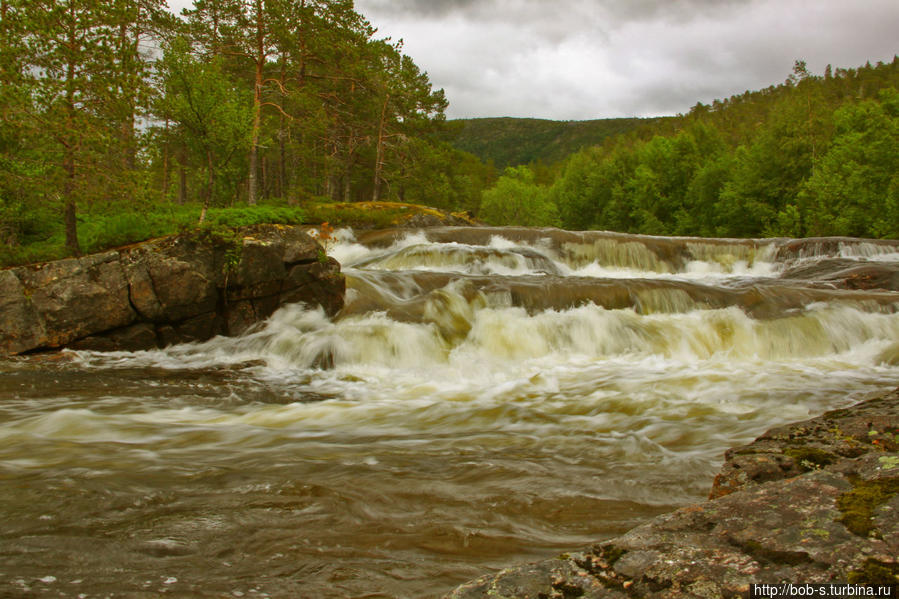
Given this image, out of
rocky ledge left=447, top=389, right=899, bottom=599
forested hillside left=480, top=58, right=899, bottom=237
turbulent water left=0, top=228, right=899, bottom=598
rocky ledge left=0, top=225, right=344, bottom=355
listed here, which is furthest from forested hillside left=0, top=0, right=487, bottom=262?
forested hillside left=480, top=58, right=899, bottom=237

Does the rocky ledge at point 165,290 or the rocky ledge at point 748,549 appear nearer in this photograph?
the rocky ledge at point 748,549

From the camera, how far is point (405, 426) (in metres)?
5.99

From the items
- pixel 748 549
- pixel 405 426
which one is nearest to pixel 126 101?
pixel 405 426

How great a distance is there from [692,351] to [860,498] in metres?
9.19

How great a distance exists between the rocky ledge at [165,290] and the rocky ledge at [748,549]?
973 cm

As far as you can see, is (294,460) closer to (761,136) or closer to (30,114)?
(30,114)

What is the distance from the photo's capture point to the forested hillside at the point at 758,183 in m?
29.6

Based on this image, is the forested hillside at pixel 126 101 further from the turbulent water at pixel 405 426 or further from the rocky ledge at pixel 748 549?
the rocky ledge at pixel 748 549

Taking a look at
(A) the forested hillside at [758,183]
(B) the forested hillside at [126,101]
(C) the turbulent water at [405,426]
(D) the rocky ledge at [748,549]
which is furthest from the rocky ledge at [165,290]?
(A) the forested hillside at [758,183]

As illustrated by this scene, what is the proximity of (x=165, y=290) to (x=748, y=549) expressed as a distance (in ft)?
34.9

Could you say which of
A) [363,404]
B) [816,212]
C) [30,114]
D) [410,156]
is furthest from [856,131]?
[30,114]

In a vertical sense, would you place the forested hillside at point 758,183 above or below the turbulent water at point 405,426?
above

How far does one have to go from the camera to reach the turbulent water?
2752mm

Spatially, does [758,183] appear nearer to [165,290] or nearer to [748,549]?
[165,290]
